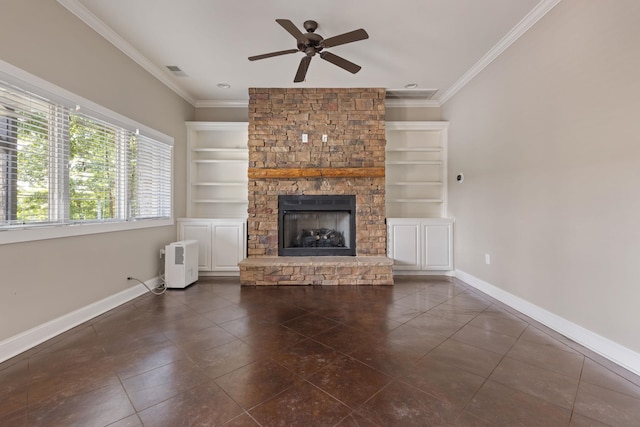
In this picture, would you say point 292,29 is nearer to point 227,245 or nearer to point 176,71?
point 176,71

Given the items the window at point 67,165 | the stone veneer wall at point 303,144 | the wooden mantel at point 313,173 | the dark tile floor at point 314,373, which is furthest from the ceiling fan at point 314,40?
the dark tile floor at point 314,373

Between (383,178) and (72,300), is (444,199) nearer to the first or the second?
(383,178)

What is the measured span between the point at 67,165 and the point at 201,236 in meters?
1.90

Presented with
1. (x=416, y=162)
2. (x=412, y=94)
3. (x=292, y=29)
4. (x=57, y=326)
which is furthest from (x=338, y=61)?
(x=57, y=326)

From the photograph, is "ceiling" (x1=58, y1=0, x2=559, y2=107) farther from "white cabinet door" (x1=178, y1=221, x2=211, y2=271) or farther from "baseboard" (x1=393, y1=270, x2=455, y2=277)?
"baseboard" (x1=393, y1=270, x2=455, y2=277)

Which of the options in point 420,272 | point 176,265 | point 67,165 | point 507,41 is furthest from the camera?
point 420,272

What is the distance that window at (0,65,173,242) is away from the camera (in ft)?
6.19

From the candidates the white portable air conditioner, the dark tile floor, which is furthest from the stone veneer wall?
the dark tile floor

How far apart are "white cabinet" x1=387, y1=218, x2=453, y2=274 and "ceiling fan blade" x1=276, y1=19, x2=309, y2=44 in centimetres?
265

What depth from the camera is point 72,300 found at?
2.33m

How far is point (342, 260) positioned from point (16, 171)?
10.6 feet

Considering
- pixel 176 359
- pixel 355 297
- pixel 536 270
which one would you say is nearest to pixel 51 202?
pixel 176 359

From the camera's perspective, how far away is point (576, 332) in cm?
209

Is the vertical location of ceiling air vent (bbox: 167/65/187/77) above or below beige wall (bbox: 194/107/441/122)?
above
